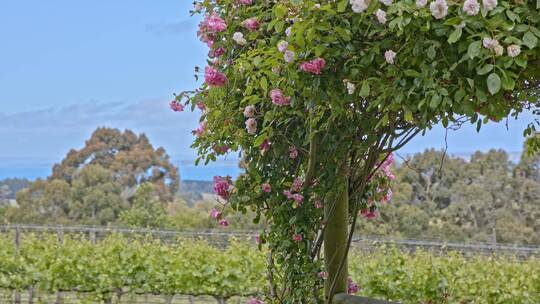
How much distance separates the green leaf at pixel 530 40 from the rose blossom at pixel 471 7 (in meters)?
0.12

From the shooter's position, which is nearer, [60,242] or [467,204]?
[60,242]

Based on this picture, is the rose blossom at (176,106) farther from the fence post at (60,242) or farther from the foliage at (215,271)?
the fence post at (60,242)

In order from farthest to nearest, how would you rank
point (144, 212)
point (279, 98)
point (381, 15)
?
1. point (144, 212)
2. point (279, 98)
3. point (381, 15)

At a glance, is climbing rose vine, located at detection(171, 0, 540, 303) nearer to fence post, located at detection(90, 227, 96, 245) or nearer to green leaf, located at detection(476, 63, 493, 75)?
green leaf, located at detection(476, 63, 493, 75)

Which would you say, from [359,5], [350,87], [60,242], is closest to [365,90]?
[350,87]

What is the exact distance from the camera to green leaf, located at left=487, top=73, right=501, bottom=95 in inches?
58.3

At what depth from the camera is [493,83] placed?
4.90ft

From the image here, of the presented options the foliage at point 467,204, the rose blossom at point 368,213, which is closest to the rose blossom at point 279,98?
the rose blossom at point 368,213

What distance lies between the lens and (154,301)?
17.7 feet

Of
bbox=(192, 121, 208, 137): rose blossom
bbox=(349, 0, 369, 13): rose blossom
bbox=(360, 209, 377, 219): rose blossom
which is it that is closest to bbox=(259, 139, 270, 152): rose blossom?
bbox=(192, 121, 208, 137): rose blossom

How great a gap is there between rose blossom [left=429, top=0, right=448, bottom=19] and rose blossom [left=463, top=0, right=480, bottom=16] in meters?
0.04

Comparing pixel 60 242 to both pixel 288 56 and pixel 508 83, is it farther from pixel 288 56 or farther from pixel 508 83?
pixel 508 83

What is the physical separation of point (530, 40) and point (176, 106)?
4.33 ft

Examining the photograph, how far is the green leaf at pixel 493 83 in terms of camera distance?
148cm
